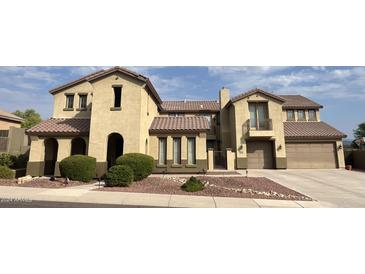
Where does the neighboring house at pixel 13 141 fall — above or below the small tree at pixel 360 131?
below

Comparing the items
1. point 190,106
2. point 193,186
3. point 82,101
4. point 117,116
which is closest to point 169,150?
point 117,116

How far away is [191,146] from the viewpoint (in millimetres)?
16797

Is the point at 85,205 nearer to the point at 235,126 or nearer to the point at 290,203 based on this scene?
the point at 290,203

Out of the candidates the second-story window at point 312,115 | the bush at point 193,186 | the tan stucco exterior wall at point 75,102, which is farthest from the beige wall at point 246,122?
the tan stucco exterior wall at point 75,102

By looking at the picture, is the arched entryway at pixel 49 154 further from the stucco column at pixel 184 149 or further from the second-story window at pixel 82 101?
the stucco column at pixel 184 149

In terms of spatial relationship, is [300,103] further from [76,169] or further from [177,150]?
[76,169]

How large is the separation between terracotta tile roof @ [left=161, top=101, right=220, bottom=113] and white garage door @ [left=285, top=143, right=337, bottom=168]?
33.5ft

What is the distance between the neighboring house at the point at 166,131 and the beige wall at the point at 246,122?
0.31 ft

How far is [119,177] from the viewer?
35.7ft

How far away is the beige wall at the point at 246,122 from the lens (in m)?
20.1

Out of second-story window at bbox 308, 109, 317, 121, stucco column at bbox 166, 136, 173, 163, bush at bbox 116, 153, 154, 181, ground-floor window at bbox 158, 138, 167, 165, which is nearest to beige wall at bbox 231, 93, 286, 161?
second-story window at bbox 308, 109, 317, 121

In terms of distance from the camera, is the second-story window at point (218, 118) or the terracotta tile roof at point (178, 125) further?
the second-story window at point (218, 118)

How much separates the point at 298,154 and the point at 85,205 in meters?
20.3

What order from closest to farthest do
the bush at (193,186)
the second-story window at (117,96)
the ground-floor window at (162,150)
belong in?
the bush at (193,186) → the second-story window at (117,96) → the ground-floor window at (162,150)
